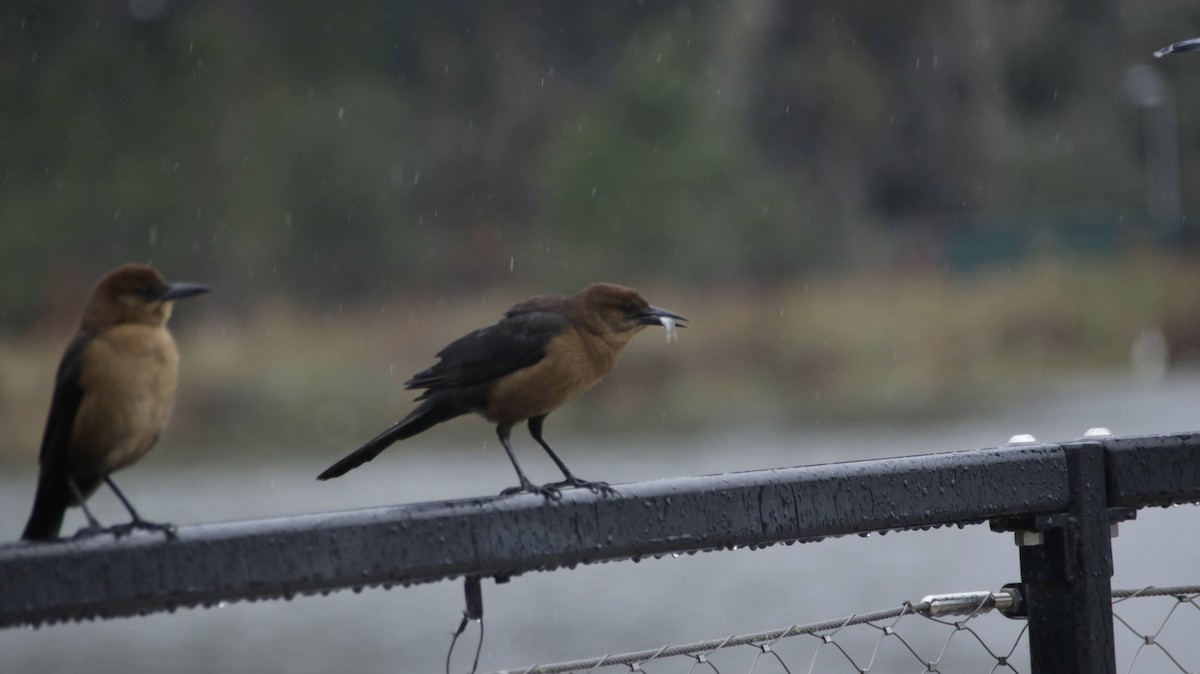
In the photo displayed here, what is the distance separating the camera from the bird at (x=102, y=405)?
7.36 feet

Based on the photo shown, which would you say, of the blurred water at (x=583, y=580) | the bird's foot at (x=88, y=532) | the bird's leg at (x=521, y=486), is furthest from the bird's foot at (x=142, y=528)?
the blurred water at (x=583, y=580)

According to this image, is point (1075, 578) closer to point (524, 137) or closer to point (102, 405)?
point (102, 405)

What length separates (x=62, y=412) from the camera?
2266mm

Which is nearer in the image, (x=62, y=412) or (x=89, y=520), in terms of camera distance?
(x=89, y=520)

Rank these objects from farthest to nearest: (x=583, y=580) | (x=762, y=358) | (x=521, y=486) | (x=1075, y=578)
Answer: (x=762, y=358)
(x=583, y=580)
(x=521, y=486)
(x=1075, y=578)

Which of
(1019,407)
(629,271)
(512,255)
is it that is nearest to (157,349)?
(1019,407)

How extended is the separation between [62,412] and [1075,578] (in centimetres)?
151

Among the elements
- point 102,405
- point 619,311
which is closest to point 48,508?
point 102,405

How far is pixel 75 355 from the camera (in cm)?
236

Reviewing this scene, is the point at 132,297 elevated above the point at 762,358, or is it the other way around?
the point at 762,358

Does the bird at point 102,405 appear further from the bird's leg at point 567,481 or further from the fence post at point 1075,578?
the fence post at point 1075,578

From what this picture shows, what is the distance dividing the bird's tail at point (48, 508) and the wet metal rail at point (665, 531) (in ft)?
1.29

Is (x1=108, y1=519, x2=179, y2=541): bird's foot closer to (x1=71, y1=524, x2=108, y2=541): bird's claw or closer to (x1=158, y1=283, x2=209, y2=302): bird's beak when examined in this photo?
(x1=71, y1=524, x2=108, y2=541): bird's claw

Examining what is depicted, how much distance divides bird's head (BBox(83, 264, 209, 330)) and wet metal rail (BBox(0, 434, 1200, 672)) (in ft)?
2.41
